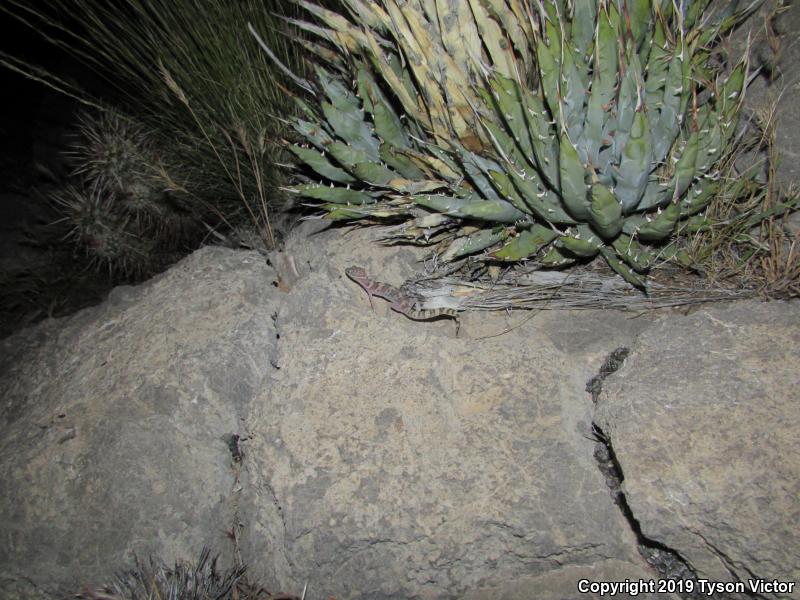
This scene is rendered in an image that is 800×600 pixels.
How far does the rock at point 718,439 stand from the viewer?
5.36 ft

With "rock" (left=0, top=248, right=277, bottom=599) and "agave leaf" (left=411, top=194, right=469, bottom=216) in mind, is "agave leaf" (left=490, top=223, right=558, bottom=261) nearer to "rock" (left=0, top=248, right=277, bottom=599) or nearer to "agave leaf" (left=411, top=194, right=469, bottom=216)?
"agave leaf" (left=411, top=194, right=469, bottom=216)

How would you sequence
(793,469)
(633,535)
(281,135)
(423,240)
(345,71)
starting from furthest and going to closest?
1. (281,135)
2. (345,71)
3. (423,240)
4. (633,535)
5. (793,469)

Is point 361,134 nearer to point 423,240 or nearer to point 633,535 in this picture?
point 423,240

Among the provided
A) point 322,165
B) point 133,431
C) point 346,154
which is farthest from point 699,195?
point 133,431

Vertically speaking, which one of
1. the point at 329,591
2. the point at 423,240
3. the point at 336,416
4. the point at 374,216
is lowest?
the point at 329,591

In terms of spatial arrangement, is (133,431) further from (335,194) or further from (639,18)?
(639,18)

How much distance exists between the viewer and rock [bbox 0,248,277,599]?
6.91ft

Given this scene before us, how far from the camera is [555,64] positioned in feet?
7.04

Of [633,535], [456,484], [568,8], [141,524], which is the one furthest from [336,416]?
[568,8]

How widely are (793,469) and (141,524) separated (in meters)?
2.08

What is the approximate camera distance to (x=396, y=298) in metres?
2.46

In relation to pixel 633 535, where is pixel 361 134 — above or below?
above

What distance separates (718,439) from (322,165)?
194 cm

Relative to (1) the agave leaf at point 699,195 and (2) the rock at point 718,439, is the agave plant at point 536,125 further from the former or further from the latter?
(2) the rock at point 718,439
